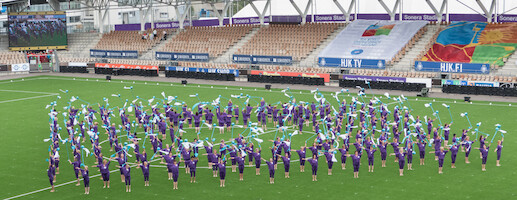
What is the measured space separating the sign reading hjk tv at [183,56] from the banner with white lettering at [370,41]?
1127 cm

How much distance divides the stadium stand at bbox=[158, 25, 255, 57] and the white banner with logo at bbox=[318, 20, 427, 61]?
10804mm

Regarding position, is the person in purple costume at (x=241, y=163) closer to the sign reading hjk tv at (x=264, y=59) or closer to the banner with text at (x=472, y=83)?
the banner with text at (x=472, y=83)

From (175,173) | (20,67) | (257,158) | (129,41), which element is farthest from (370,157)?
(129,41)

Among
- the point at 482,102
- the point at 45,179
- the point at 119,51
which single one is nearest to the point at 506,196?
the point at 45,179

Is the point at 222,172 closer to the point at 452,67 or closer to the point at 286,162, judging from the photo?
the point at 286,162

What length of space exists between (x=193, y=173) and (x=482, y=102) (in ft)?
80.1

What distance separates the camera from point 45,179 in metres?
25.1

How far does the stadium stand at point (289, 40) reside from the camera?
2355 inches

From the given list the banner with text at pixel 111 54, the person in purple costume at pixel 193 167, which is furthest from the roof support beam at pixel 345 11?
the person in purple costume at pixel 193 167

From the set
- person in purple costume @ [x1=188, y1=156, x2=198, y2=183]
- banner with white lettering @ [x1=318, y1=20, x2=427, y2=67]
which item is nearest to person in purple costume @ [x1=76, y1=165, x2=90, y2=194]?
person in purple costume @ [x1=188, y1=156, x2=198, y2=183]

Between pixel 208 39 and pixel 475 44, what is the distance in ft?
86.4

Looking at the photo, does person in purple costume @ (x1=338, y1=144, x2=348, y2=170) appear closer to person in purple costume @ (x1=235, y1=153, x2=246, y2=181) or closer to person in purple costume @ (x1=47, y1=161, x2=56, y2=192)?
person in purple costume @ (x1=235, y1=153, x2=246, y2=181)

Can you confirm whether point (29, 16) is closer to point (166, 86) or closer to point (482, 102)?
point (166, 86)

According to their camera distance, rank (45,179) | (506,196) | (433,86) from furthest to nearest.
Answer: (433,86) → (45,179) → (506,196)
